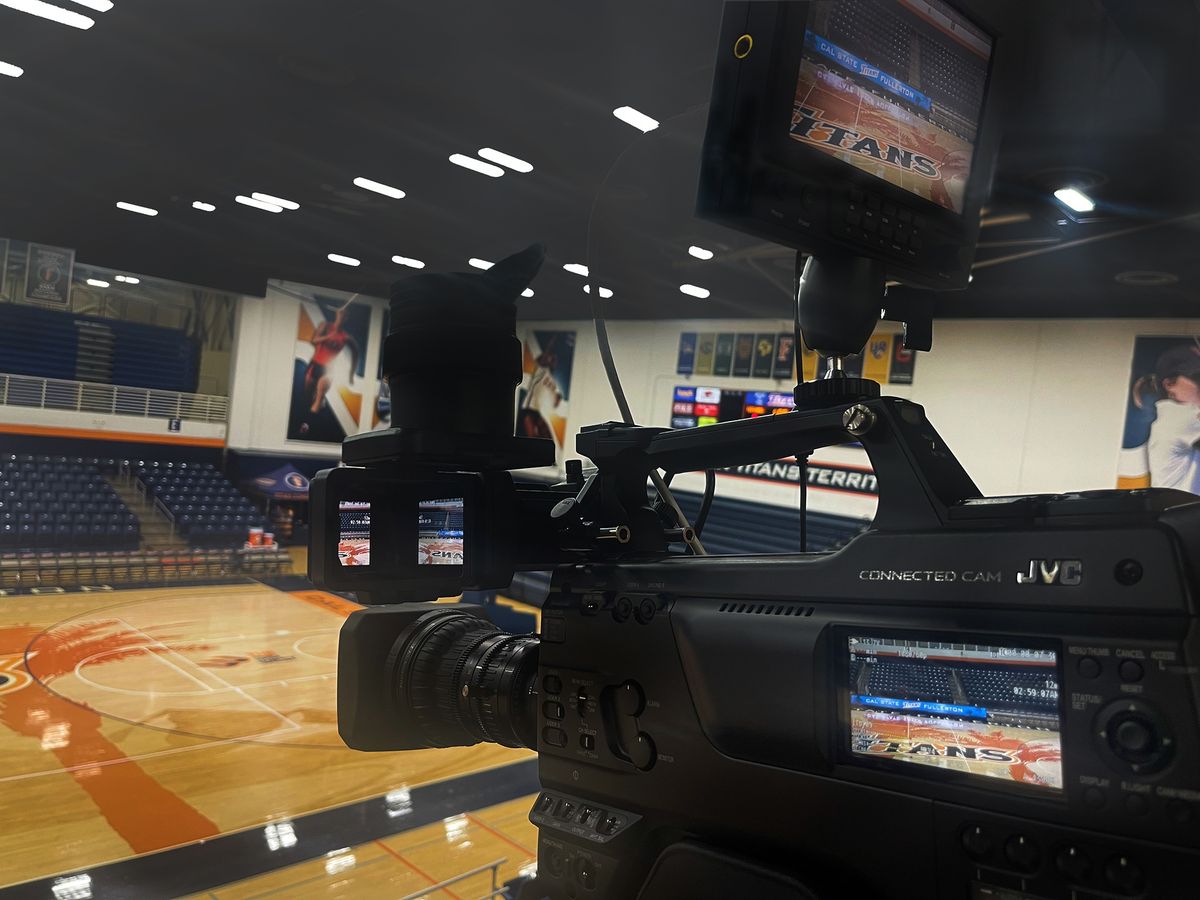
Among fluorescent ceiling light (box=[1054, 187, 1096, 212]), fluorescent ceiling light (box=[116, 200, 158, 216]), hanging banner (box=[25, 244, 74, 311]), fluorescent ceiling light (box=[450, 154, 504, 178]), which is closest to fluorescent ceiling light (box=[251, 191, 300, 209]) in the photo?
fluorescent ceiling light (box=[116, 200, 158, 216])

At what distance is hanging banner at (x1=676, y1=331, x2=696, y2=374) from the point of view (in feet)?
A: 8.82

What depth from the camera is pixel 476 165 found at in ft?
16.2

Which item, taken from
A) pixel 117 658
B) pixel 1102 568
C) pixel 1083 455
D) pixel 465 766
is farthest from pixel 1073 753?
pixel 117 658

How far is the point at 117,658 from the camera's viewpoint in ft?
20.3

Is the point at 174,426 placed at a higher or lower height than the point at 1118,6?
lower

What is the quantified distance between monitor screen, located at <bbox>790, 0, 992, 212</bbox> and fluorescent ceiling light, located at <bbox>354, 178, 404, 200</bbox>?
4.74 meters

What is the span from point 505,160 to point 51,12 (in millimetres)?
2219

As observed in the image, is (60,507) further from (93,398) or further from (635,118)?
(635,118)

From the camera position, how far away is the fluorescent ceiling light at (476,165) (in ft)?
16.0

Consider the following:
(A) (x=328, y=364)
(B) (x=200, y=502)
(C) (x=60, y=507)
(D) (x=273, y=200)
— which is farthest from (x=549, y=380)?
(C) (x=60, y=507)

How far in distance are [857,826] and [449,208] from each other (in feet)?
17.8

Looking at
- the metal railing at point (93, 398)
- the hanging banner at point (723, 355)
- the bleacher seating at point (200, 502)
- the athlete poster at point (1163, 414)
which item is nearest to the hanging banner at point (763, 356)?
the hanging banner at point (723, 355)

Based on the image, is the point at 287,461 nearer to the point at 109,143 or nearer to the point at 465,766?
the point at 109,143

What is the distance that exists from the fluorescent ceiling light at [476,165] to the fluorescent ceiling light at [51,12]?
1834 millimetres
